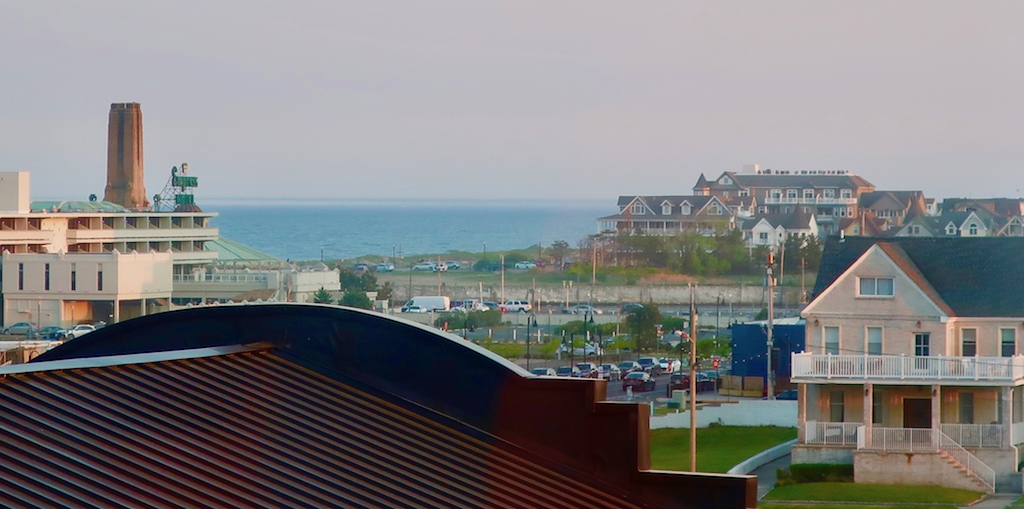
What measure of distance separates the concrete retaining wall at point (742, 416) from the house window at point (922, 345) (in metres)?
6.66

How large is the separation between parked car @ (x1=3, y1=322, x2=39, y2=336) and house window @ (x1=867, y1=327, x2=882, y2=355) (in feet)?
208

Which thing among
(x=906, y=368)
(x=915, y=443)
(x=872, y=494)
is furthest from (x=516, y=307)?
(x=872, y=494)

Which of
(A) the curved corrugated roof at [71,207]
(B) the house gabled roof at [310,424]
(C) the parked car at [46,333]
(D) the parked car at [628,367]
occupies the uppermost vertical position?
(A) the curved corrugated roof at [71,207]

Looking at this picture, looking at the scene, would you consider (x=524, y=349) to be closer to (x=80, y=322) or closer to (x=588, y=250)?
(x=80, y=322)

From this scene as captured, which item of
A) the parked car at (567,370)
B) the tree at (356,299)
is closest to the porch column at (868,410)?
the parked car at (567,370)

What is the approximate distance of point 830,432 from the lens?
39.2 m

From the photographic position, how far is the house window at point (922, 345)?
4041cm

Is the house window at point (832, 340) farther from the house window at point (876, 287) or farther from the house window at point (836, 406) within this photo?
the house window at point (836, 406)

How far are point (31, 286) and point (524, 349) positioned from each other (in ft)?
121

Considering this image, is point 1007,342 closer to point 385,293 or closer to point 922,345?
point 922,345

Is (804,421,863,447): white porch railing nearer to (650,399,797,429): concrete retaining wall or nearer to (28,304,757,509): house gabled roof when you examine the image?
(650,399,797,429): concrete retaining wall

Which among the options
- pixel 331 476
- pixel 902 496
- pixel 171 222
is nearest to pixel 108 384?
pixel 331 476

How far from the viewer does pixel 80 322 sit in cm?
10012

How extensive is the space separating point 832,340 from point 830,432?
3076mm
